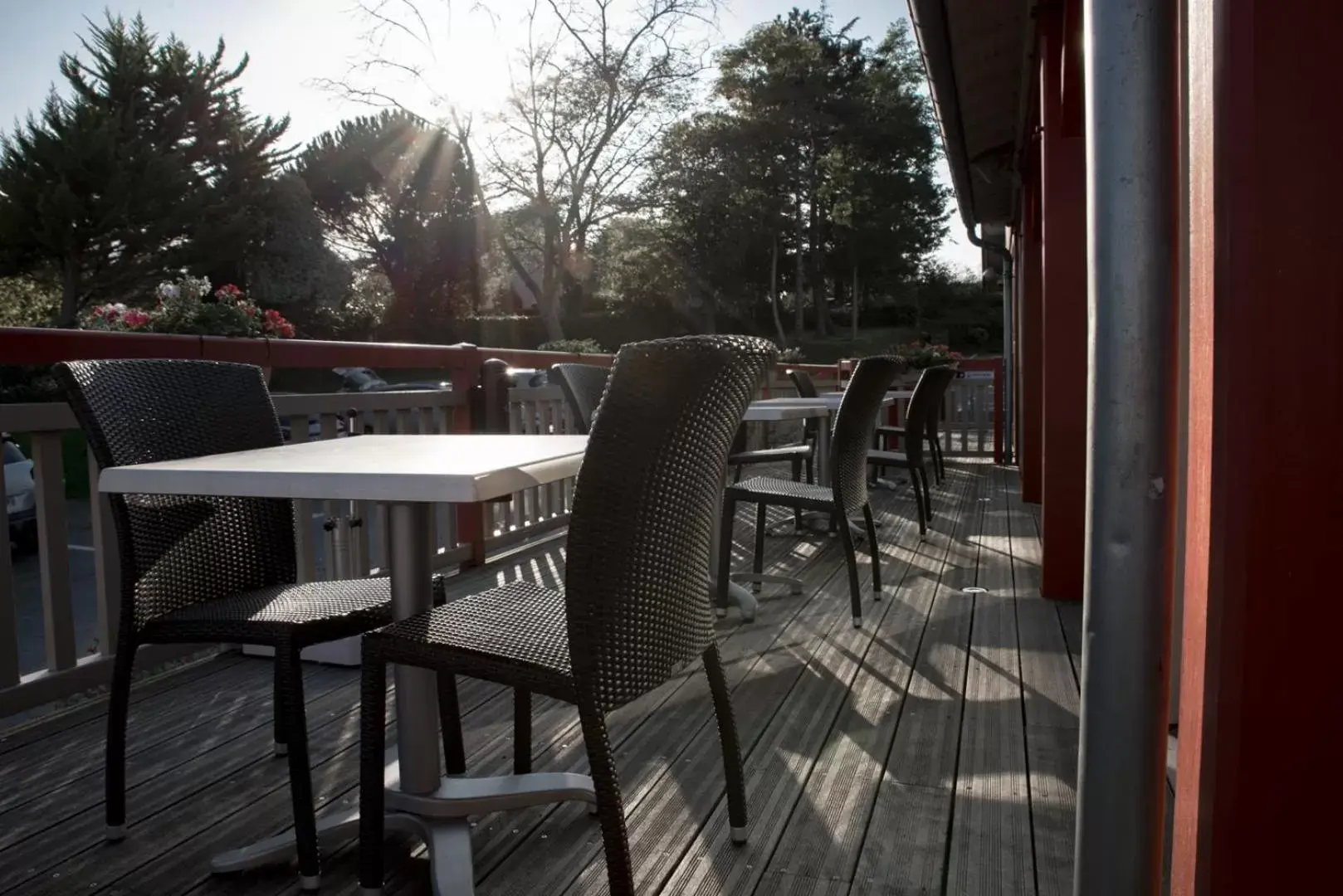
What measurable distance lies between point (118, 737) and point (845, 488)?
2322mm

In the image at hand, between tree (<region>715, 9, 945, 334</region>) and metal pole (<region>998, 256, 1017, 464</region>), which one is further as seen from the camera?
tree (<region>715, 9, 945, 334</region>)

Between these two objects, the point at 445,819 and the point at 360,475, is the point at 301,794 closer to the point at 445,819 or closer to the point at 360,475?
the point at 445,819

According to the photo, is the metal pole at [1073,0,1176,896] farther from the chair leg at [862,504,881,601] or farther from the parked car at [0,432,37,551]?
the parked car at [0,432,37,551]

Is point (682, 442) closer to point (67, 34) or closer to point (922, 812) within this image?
point (922, 812)

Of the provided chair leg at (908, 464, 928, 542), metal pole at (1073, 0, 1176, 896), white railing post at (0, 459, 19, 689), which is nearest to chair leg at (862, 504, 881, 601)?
chair leg at (908, 464, 928, 542)

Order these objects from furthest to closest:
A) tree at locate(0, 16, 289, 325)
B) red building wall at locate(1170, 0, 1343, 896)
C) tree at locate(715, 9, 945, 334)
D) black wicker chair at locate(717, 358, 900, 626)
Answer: tree at locate(715, 9, 945, 334) < tree at locate(0, 16, 289, 325) < black wicker chair at locate(717, 358, 900, 626) < red building wall at locate(1170, 0, 1343, 896)

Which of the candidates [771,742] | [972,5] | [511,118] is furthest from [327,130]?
[771,742]

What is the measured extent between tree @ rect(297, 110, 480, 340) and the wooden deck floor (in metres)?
26.9

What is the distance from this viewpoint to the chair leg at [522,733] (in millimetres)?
2039

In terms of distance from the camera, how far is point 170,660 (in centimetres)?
298

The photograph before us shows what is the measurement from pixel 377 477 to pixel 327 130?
105ft

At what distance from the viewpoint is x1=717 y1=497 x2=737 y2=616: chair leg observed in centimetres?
344

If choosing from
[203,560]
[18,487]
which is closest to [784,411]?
[203,560]

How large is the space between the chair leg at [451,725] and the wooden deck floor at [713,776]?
16cm
